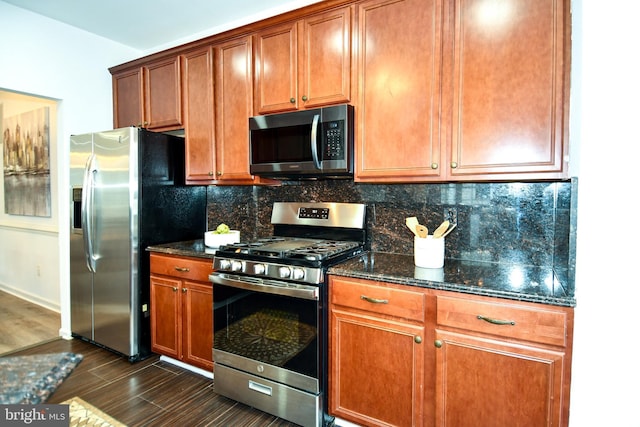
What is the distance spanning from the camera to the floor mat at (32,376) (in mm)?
554

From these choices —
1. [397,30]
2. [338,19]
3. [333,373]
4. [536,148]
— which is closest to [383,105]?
[397,30]

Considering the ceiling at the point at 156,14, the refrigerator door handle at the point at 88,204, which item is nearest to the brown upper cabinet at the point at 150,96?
the ceiling at the point at 156,14

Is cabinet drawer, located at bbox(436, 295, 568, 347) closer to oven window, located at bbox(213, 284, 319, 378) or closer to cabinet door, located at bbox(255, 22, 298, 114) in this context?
oven window, located at bbox(213, 284, 319, 378)

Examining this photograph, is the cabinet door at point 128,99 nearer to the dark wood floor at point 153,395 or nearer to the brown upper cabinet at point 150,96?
the brown upper cabinet at point 150,96

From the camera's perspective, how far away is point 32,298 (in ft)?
13.6

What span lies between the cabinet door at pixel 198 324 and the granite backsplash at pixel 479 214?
3.08 feet

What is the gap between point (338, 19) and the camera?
2113mm

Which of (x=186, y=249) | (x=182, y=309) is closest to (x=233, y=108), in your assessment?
(x=186, y=249)

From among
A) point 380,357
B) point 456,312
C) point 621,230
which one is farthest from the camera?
point 380,357

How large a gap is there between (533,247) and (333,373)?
126 centimetres

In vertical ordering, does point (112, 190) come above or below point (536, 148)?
below

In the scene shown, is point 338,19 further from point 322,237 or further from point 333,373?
point 333,373

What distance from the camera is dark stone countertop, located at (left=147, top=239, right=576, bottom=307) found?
4.68 ft

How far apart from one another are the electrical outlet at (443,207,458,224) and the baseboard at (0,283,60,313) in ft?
13.2
